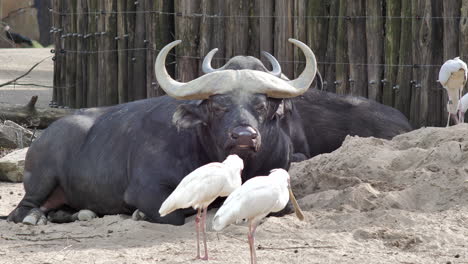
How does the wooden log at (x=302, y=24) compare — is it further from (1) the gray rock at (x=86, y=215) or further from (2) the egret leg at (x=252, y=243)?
(2) the egret leg at (x=252, y=243)

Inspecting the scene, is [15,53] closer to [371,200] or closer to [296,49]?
[296,49]

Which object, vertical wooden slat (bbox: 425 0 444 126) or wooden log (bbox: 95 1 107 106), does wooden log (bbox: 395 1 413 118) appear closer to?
vertical wooden slat (bbox: 425 0 444 126)

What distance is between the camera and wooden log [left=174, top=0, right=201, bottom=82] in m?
11.7

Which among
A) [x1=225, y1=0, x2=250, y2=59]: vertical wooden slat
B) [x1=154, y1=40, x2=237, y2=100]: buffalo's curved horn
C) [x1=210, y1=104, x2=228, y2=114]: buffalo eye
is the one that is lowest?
Result: [x1=210, y1=104, x2=228, y2=114]: buffalo eye

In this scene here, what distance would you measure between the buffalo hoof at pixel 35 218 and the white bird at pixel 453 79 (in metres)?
3.84

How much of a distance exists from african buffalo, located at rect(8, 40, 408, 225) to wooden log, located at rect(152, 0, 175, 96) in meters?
3.47

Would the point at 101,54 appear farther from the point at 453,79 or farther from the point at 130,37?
the point at 453,79

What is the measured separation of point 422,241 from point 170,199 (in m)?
1.64

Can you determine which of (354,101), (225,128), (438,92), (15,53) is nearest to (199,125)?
(225,128)

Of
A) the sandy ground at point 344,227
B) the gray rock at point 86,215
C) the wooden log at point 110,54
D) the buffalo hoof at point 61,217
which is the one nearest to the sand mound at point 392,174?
the sandy ground at point 344,227

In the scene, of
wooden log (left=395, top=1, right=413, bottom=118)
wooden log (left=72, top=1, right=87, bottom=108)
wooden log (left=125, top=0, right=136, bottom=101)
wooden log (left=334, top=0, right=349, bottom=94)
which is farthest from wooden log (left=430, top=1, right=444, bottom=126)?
wooden log (left=72, top=1, right=87, bottom=108)

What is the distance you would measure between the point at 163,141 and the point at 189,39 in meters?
4.19

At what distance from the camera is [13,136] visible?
35.7 feet

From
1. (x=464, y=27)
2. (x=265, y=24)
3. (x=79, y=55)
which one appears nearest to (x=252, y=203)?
(x=464, y=27)
